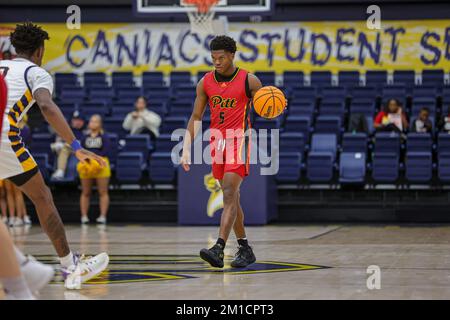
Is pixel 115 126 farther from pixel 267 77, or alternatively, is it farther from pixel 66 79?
pixel 66 79

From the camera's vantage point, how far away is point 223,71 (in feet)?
28.8

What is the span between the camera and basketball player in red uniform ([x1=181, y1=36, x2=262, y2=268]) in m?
8.64

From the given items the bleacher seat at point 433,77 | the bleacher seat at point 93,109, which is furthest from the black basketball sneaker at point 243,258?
the bleacher seat at point 433,77

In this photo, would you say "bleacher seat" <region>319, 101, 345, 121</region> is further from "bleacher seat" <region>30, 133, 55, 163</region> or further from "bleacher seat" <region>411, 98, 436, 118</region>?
"bleacher seat" <region>30, 133, 55, 163</region>

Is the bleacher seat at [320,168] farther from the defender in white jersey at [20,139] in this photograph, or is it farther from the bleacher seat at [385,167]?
the defender in white jersey at [20,139]

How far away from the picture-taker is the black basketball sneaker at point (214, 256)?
8227mm

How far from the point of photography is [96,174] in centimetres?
1628

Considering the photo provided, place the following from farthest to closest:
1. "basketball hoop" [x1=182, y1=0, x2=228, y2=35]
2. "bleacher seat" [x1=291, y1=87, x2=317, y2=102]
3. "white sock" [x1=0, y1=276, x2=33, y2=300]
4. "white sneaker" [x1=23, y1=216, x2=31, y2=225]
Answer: "bleacher seat" [x1=291, y1=87, x2=317, y2=102], "basketball hoop" [x1=182, y1=0, x2=228, y2=35], "white sneaker" [x1=23, y1=216, x2=31, y2=225], "white sock" [x1=0, y1=276, x2=33, y2=300]

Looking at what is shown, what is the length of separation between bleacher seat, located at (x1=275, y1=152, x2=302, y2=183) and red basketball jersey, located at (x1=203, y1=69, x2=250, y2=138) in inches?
320

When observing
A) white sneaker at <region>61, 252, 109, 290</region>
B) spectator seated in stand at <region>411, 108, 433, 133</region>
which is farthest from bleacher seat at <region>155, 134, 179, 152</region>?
white sneaker at <region>61, 252, 109, 290</region>

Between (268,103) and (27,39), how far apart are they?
104 inches
